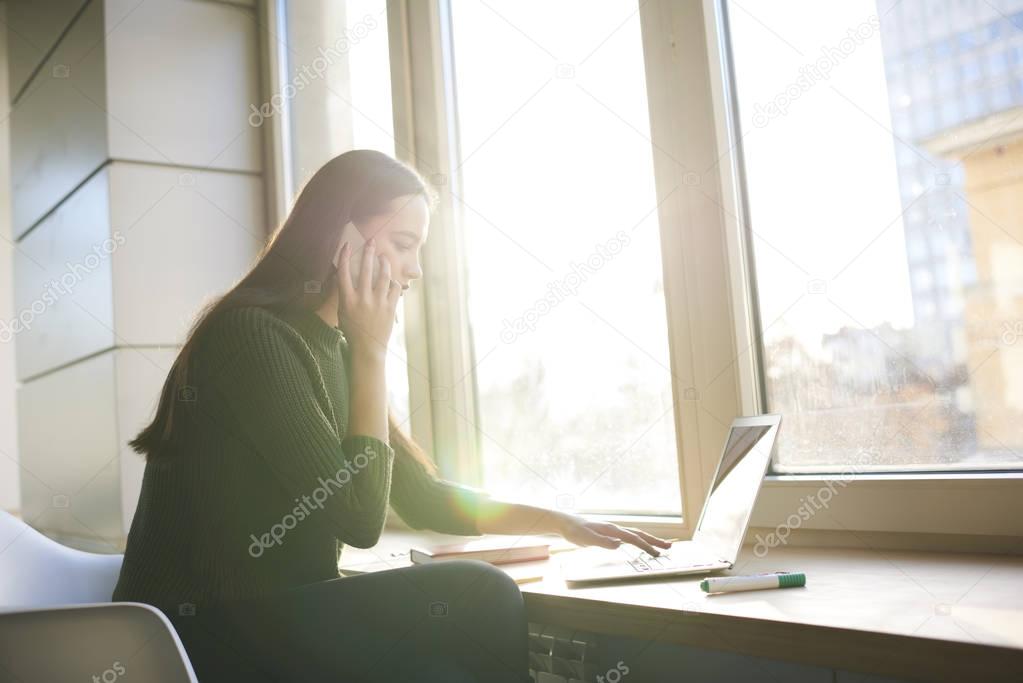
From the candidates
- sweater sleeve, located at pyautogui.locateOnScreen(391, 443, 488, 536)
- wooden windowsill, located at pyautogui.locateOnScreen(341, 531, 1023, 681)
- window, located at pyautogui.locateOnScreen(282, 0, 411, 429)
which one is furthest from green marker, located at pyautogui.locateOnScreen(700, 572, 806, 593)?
window, located at pyautogui.locateOnScreen(282, 0, 411, 429)

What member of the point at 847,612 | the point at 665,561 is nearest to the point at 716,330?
the point at 665,561

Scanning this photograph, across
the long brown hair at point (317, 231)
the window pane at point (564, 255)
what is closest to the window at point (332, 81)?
the window pane at point (564, 255)

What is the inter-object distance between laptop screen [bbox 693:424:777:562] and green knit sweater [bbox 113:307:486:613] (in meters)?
0.48

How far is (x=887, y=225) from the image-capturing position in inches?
52.1

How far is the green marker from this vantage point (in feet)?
3.52

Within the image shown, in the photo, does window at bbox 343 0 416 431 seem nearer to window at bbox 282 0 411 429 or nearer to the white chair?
window at bbox 282 0 411 429

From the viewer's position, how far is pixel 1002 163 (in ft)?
3.92

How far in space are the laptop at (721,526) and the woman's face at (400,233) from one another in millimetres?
540

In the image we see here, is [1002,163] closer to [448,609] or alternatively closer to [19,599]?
[448,609]

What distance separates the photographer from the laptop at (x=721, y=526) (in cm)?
119

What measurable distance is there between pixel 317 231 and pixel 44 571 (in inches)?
26.3

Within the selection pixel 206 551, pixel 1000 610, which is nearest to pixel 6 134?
pixel 206 551

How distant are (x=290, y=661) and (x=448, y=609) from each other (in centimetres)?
20

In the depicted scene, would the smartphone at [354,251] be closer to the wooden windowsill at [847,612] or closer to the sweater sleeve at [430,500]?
the sweater sleeve at [430,500]
